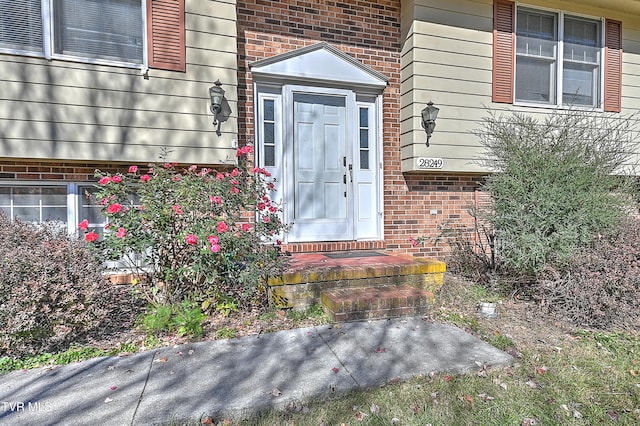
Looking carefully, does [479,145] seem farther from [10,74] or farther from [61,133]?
[10,74]

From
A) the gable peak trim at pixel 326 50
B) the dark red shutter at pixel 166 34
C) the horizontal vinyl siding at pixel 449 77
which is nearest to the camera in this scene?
the dark red shutter at pixel 166 34

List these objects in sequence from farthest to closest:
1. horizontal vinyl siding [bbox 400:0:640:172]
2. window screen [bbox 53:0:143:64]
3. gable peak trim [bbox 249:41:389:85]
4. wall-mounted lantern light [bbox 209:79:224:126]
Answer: horizontal vinyl siding [bbox 400:0:640:172], gable peak trim [bbox 249:41:389:85], wall-mounted lantern light [bbox 209:79:224:126], window screen [bbox 53:0:143:64]

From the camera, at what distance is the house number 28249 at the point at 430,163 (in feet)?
17.7

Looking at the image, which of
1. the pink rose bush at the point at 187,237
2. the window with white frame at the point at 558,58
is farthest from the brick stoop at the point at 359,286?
the window with white frame at the point at 558,58

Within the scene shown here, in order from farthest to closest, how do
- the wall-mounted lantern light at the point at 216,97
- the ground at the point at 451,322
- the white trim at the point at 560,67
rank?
the white trim at the point at 560,67, the wall-mounted lantern light at the point at 216,97, the ground at the point at 451,322

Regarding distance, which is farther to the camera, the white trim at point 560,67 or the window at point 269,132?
the white trim at point 560,67

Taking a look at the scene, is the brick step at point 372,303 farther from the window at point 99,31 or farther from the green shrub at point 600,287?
the window at point 99,31

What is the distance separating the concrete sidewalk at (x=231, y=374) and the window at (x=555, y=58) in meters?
4.30

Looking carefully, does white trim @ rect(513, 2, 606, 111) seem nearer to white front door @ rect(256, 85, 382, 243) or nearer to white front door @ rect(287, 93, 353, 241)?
white front door @ rect(256, 85, 382, 243)

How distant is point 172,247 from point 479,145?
4500 millimetres

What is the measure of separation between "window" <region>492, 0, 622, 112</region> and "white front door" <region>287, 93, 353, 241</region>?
2494mm

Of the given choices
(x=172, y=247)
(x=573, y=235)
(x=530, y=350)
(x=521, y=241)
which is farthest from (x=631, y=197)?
(x=172, y=247)

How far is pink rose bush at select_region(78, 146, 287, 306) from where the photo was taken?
11.3 ft

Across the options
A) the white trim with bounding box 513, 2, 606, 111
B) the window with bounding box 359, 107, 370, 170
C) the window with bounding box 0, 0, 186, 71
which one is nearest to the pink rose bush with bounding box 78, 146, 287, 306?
the window with bounding box 0, 0, 186, 71
